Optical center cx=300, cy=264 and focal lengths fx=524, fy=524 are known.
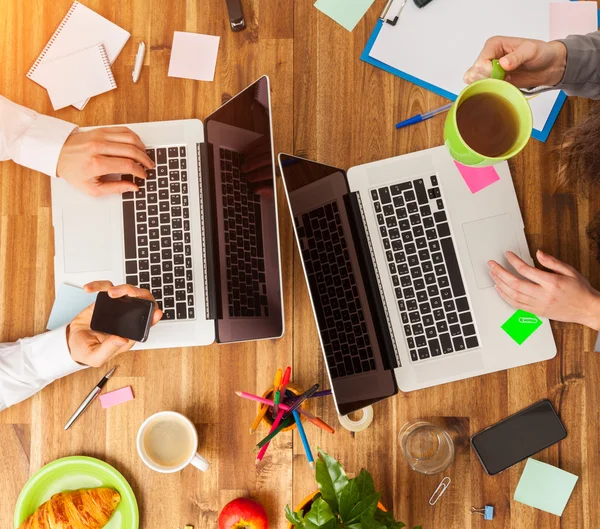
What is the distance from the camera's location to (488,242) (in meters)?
1.12

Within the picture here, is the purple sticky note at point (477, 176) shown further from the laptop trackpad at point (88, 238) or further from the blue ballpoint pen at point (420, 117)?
the laptop trackpad at point (88, 238)

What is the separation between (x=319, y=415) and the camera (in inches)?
45.4

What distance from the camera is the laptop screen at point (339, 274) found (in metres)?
1.03

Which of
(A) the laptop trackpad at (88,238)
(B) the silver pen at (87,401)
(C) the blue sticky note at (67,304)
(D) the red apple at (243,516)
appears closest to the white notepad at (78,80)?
(A) the laptop trackpad at (88,238)

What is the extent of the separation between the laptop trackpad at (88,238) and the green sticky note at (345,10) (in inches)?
25.9

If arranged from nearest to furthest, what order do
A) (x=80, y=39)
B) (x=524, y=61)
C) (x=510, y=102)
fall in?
(x=510, y=102), (x=524, y=61), (x=80, y=39)

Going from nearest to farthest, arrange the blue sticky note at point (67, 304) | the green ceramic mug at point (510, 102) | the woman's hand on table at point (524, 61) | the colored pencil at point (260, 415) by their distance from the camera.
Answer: the green ceramic mug at point (510, 102)
the woman's hand on table at point (524, 61)
the colored pencil at point (260, 415)
the blue sticky note at point (67, 304)

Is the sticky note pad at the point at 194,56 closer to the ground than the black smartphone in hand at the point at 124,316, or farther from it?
farther from it

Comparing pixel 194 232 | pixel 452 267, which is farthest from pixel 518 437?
pixel 194 232

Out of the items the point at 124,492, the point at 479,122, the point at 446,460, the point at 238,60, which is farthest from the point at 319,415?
the point at 238,60

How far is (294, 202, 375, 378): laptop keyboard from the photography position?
104 cm

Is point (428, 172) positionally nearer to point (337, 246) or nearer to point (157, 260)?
point (337, 246)

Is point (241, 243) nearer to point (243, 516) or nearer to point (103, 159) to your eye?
point (103, 159)

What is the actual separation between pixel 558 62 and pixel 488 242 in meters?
0.37
